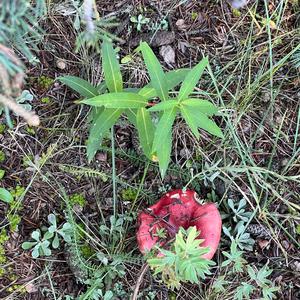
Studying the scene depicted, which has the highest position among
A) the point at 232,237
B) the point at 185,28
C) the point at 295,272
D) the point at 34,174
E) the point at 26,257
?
the point at 185,28

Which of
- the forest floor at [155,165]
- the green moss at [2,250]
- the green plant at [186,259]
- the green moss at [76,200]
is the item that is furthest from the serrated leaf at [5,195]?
the green plant at [186,259]

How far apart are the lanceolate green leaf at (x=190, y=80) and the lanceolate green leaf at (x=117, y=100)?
0.54ft

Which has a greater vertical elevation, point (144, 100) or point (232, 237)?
point (144, 100)

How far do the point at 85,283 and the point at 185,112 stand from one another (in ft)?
3.30

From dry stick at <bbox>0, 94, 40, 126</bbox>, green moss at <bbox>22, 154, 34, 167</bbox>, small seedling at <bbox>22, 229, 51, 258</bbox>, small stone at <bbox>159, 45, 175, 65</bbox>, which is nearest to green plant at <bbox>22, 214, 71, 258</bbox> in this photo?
small seedling at <bbox>22, 229, 51, 258</bbox>

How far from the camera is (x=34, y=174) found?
101 inches

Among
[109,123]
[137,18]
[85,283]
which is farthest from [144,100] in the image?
[85,283]

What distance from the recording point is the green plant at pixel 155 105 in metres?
2.02

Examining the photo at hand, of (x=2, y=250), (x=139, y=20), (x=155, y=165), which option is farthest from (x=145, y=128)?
(x=2, y=250)

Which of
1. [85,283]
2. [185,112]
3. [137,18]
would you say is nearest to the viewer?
[185,112]

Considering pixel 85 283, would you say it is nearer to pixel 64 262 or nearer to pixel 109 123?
pixel 64 262

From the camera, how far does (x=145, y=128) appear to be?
6.98ft

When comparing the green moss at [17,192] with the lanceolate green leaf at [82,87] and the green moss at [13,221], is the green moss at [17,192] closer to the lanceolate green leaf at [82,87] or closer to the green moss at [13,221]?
the green moss at [13,221]

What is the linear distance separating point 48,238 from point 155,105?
3.10 ft
